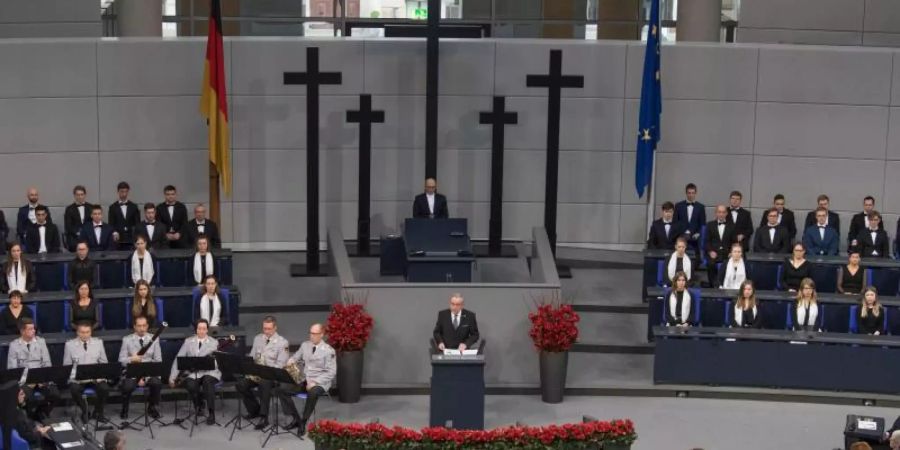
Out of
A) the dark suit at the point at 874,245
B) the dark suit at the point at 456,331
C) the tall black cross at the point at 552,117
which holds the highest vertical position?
the tall black cross at the point at 552,117

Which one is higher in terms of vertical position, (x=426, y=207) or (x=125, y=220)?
(x=426, y=207)

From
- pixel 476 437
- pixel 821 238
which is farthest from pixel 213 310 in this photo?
pixel 821 238

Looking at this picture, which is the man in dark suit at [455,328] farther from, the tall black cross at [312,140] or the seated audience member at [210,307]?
the tall black cross at [312,140]

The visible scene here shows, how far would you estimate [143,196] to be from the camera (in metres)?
22.0

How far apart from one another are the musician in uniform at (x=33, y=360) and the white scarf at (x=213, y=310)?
1.89m

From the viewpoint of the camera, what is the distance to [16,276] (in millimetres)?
18422

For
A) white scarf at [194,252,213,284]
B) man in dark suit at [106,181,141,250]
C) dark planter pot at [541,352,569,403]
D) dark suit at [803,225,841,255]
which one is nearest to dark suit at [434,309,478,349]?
dark planter pot at [541,352,569,403]

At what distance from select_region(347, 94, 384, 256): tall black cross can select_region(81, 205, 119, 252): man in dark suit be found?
11.2 ft

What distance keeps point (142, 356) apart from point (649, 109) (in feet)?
26.8

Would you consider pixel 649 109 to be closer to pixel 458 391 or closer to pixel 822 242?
pixel 822 242

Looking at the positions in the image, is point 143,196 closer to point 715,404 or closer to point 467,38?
point 467,38

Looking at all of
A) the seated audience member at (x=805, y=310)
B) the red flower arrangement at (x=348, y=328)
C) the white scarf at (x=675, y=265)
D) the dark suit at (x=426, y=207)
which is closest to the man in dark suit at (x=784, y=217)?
the white scarf at (x=675, y=265)

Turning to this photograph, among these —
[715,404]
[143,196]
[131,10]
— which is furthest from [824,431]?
[131,10]

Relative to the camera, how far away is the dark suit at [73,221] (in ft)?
66.4
